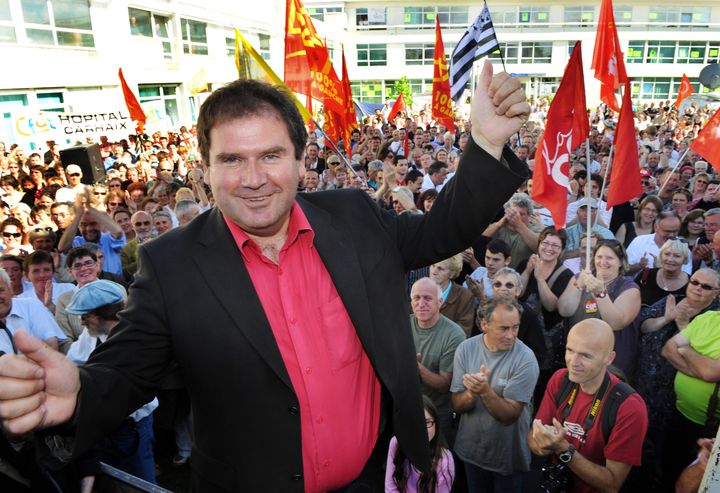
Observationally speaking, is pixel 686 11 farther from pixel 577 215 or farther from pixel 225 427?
pixel 225 427

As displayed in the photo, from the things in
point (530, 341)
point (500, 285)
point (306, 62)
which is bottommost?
point (530, 341)

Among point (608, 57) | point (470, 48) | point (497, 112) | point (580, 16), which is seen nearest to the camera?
point (497, 112)

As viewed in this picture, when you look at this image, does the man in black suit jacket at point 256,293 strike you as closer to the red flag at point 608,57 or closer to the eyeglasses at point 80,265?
the eyeglasses at point 80,265

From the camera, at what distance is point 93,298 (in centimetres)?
340

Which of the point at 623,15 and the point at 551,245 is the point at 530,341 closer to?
the point at 551,245

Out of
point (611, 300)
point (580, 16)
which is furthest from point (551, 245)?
point (580, 16)

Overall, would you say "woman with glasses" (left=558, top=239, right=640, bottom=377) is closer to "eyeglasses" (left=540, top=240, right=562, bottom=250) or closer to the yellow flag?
"eyeglasses" (left=540, top=240, right=562, bottom=250)

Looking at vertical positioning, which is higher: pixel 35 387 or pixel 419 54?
pixel 419 54

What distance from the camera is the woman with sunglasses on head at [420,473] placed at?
2797 millimetres

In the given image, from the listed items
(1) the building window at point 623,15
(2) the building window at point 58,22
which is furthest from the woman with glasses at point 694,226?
(1) the building window at point 623,15

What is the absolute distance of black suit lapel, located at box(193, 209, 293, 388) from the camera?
1384 millimetres

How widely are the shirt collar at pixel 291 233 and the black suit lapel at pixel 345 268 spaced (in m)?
0.03

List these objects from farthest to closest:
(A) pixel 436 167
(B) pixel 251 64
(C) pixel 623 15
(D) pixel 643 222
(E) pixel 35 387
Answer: (C) pixel 623 15
(A) pixel 436 167
(B) pixel 251 64
(D) pixel 643 222
(E) pixel 35 387

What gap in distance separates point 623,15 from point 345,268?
52594mm
